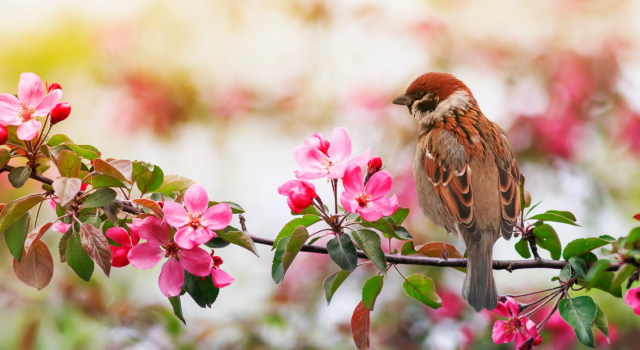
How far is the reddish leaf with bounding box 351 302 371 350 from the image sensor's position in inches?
54.0

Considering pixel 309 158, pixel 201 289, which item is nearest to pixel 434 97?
pixel 309 158

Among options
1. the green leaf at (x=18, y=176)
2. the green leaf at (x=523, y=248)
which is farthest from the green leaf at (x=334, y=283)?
the green leaf at (x=18, y=176)

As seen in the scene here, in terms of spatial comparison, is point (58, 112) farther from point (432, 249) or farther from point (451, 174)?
point (451, 174)

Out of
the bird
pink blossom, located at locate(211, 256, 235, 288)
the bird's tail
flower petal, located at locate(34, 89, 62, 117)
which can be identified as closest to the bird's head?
the bird

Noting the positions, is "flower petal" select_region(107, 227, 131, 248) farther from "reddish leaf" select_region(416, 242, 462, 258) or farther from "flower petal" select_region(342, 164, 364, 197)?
"reddish leaf" select_region(416, 242, 462, 258)

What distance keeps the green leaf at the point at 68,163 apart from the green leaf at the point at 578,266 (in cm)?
113

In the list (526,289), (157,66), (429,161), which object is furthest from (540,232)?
(157,66)

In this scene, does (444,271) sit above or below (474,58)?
below

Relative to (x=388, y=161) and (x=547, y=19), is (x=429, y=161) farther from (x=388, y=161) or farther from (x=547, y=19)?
(x=547, y=19)

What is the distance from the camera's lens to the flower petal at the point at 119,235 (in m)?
1.19

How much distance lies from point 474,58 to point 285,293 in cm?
223

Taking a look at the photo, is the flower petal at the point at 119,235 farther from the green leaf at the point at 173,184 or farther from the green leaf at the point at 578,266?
the green leaf at the point at 578,266

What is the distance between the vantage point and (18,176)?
112cm

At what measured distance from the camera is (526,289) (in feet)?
12.2
